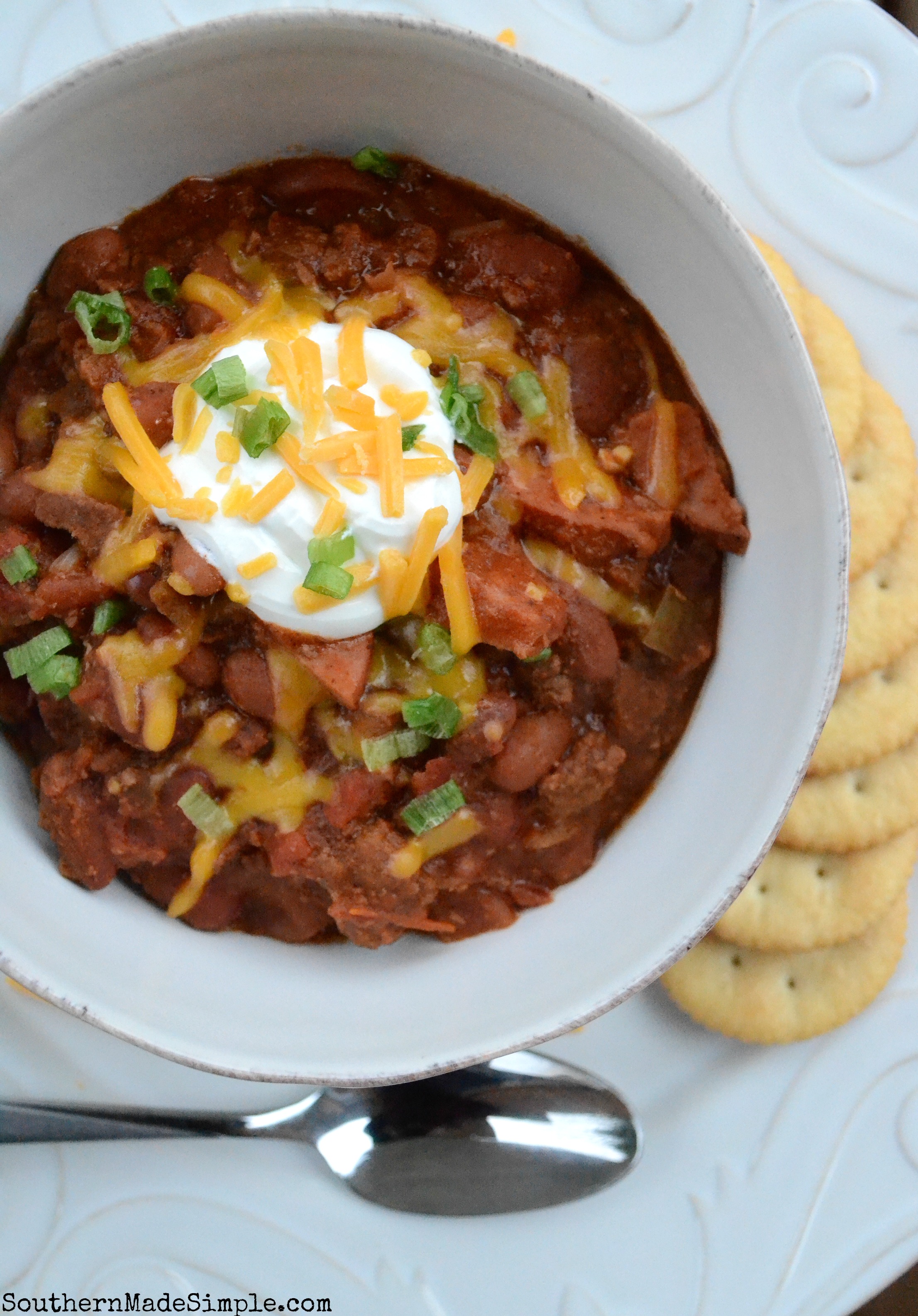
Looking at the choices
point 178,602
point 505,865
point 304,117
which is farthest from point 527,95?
point 505,865

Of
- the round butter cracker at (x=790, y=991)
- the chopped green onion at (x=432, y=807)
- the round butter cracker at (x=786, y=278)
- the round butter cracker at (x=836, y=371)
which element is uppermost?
the round butter cracker at (x=786, y=278)

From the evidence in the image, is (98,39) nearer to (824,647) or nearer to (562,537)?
(562,537)

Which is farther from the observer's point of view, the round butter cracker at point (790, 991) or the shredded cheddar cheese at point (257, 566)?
the round butter cracker at point (790, 991)

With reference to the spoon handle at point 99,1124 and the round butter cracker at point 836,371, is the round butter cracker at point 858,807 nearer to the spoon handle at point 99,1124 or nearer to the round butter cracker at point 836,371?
Result: the round butter cracker at point 836,371

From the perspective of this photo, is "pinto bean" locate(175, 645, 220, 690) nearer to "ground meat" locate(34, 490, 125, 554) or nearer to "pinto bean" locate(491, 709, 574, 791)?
"ground meat" locate(34, 490, 125, 554)

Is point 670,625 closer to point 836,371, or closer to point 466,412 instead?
point 466,412

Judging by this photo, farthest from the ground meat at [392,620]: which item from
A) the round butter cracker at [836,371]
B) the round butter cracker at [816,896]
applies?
the round butter cracker at [816,896]

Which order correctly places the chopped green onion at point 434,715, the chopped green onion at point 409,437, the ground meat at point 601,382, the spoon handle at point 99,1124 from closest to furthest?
the chopped green onion at point 409,437, the chopped green onion at point 434,715, the ground meat at point 601,382, the spoon handle at point 99,1124
